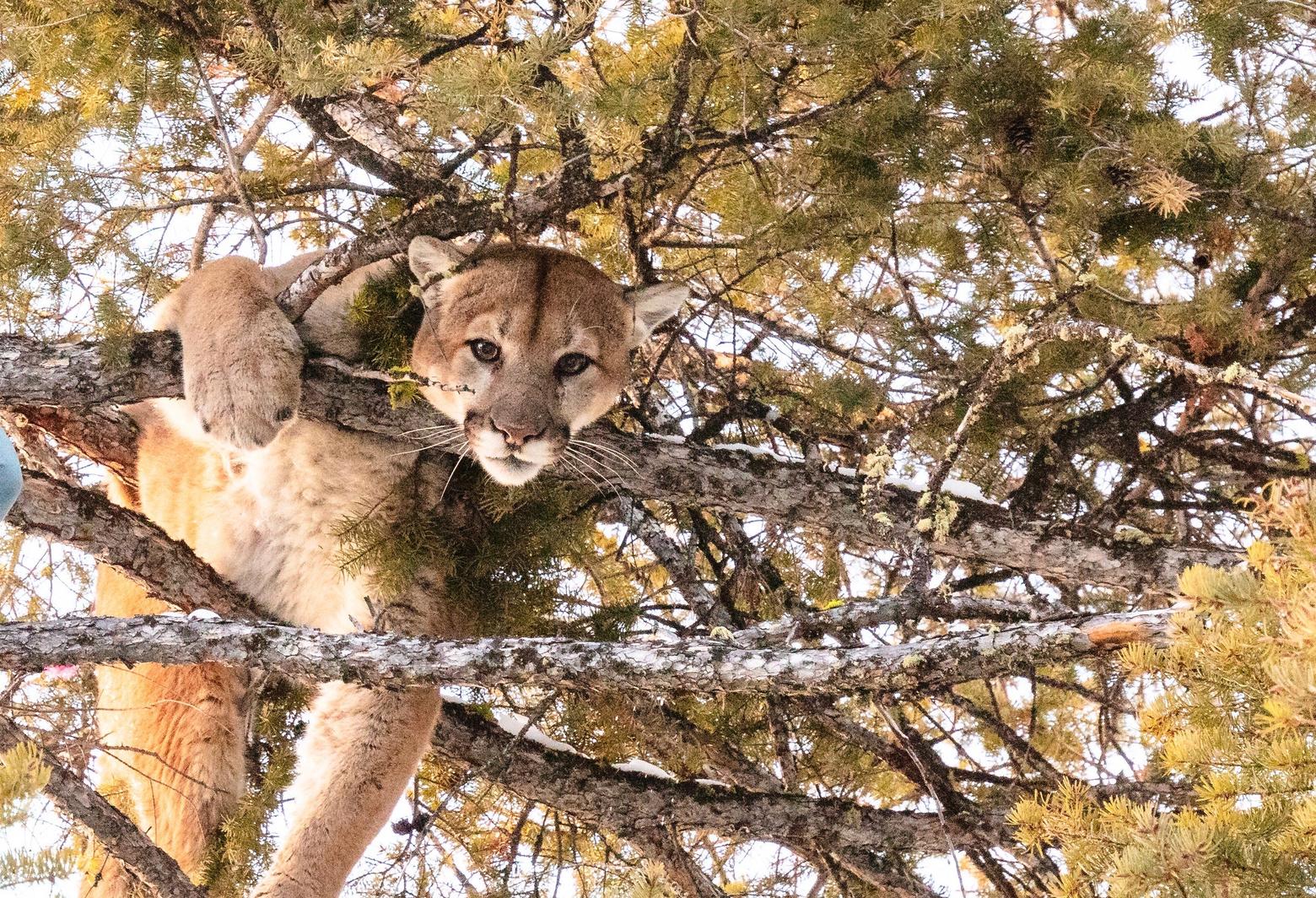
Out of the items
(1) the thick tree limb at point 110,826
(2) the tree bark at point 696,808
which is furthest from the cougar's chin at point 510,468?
(1) the thick tree limb at point 110,826

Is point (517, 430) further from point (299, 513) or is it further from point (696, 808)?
point (696, 808)

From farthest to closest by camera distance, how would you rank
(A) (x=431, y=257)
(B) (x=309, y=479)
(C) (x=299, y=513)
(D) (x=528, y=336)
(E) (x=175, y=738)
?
(E) (x=175, y=738) → (C) (x=299, y=513) → (B) (x=309, y=479) → (D) (x=528, y=336) → (A) (x=431, y=257)

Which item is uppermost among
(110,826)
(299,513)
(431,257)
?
(431,257)

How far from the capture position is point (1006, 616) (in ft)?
11.2

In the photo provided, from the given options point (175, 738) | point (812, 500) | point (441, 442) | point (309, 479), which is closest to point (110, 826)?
point (441, 442)

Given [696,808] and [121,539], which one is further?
[696,808]

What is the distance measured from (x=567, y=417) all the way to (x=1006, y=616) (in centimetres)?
176

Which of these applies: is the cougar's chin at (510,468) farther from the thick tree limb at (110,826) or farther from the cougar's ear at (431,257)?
the thick tree limb at (110,826)

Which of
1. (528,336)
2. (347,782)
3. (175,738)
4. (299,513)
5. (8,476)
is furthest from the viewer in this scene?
(175,738)

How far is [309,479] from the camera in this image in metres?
4.61

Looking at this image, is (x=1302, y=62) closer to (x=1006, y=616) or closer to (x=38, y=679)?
(x=1006, y=616)

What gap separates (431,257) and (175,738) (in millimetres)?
2348

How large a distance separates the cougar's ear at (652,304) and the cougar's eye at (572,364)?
24 cm

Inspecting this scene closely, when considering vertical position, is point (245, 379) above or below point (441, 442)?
below
